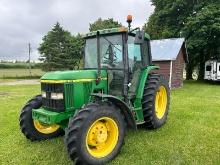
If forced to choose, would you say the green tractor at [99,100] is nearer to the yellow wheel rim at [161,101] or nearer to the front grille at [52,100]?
the front grille at [52,100]

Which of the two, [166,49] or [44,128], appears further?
[166,49]

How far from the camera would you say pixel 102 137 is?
6.09m

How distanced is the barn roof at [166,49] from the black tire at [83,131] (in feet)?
57.3

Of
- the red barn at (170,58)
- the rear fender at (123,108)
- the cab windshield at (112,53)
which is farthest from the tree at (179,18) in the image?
the rear fender at (123,108)

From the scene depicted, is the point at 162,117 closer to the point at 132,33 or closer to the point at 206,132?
the point at 206,132

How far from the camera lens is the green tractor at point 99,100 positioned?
18.9ft

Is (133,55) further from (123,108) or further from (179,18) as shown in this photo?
(179,18)

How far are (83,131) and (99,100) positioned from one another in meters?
1.09

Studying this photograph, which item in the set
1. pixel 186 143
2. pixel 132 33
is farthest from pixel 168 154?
pixel 132 33

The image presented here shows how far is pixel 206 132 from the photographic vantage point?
8.04 m

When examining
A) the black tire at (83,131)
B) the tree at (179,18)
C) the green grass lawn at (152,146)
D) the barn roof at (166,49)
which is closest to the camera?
the black tire at (83,131)

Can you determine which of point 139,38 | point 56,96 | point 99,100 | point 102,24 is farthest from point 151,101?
point 102,24

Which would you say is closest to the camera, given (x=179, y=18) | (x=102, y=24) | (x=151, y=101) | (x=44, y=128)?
(x=44, y=128)

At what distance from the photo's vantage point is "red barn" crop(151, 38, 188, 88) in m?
23.1
